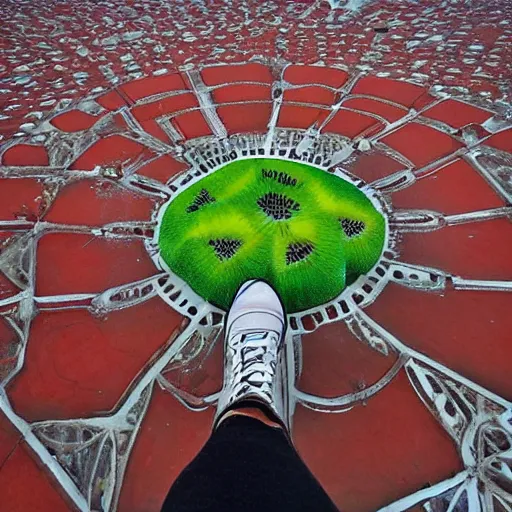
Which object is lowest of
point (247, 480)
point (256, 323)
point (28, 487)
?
point (28, 487)

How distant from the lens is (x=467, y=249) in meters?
1.15

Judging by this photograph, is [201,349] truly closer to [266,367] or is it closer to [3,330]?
Answer: [266,367]

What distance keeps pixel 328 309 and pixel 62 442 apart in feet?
1.79

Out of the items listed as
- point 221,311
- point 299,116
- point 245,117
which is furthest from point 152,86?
point 221,311

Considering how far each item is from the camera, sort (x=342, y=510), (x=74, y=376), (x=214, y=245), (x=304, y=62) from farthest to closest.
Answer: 1. (x=304, y=62)
2. (x=214, y=245)
3. (x=74, y=376)
4. (x=342, y=510)

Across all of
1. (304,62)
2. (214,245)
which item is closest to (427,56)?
(304,62)

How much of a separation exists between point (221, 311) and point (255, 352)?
0.60ft

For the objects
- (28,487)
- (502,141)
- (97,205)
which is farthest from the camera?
(502,141)

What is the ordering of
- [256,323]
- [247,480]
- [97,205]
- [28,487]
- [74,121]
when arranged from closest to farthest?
[247,480]
[28,487]
[256,323]
[97,205]
[74,121]

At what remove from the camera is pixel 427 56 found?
5.73ft

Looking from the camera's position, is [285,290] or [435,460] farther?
[285,290]

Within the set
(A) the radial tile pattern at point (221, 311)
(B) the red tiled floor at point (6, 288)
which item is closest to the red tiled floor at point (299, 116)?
(A) the radial tile pattern at point (221, 311)

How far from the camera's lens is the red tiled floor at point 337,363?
0.95m

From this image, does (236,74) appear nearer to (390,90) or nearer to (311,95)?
(311,95)
